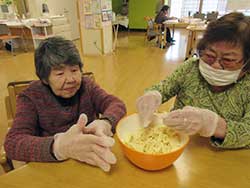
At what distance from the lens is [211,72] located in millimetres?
913

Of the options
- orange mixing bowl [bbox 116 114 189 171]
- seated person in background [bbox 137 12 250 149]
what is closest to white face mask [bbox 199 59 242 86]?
seated person in background [bbox 137 12 250 149]

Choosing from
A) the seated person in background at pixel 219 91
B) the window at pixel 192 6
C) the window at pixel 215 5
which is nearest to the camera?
the seated person in background at pixel 219 91

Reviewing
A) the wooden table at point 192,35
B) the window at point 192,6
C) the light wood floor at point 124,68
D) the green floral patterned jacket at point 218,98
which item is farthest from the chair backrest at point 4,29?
the window at point 192,6

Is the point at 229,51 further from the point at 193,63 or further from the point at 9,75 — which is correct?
the point at 9,75

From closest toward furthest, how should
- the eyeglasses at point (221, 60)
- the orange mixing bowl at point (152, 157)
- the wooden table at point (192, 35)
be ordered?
the orange mixing bowl at point (152, 157), the eyeglasses at point (221, 60), the wooden table at point (192, 35)

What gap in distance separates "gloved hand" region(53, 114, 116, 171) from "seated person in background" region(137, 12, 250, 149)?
23 cm

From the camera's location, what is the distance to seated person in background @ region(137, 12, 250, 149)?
747mm

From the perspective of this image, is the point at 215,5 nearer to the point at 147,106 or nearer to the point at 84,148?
the point at 147,106

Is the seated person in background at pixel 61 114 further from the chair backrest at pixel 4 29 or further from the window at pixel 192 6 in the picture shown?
the window at pixel 192 6

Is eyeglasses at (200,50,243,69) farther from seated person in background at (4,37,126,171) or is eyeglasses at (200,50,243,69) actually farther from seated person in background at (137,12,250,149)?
seated person in background at (4,37,126,171)

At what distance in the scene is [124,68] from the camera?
4270 mm

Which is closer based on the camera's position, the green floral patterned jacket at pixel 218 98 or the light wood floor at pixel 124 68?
the green floral patterned jacket at pixel 218 98

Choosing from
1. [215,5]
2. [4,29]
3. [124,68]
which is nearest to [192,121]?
[124,68]

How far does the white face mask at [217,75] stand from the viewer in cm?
88
